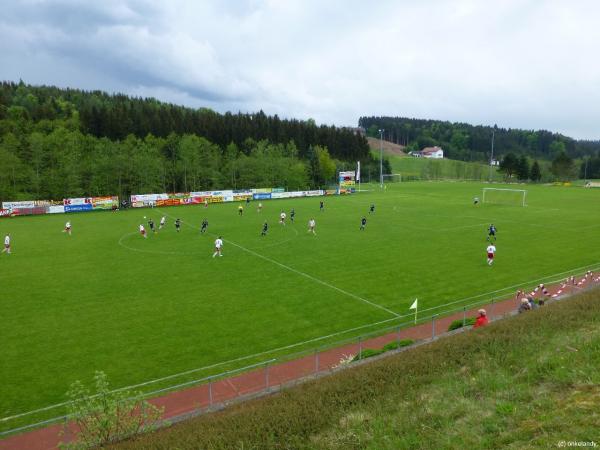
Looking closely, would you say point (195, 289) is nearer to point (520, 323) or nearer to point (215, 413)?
point (215, 413)

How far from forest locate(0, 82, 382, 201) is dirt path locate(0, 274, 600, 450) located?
71523mm

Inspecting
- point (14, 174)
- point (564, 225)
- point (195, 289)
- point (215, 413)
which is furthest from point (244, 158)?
point (215, 413)

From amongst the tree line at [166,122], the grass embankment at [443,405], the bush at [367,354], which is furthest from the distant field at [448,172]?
the grass embankment at [443,405]

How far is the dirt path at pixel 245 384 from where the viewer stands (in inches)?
437

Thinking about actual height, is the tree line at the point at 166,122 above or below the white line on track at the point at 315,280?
above

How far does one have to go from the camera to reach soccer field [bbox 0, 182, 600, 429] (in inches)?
613

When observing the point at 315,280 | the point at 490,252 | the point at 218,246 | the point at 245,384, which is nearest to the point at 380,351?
the point at 245,384

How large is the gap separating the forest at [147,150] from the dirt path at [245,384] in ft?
235

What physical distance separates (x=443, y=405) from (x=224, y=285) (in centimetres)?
1721

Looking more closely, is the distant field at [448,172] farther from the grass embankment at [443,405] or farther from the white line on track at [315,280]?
the grass embankment at [443,405]

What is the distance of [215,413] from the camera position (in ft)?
34.1

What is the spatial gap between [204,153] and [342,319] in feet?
274

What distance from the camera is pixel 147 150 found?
90.1 meters

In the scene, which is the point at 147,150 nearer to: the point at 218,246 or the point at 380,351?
the point at 218,246
